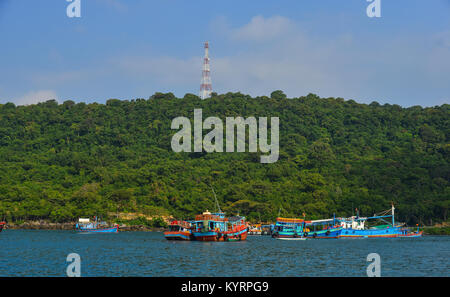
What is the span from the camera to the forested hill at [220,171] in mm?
125938

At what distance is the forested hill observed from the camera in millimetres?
125938

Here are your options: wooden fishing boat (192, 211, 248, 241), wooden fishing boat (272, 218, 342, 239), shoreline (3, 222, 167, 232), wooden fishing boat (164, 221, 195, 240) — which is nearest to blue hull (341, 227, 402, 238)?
wooden fishing boat (272, 218, 342, 239)

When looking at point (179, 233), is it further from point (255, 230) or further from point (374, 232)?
point (374, 232)

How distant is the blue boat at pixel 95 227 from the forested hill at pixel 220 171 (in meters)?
8.23

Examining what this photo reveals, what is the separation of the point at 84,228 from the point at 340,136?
112158 mm

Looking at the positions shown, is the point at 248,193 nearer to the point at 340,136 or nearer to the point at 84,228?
the point at 84,228

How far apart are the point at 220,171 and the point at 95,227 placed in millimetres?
48417

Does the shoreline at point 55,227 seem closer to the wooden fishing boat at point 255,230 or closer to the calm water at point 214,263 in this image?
the wooden fishing boat at point 255,230

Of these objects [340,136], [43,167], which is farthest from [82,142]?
[340,136]

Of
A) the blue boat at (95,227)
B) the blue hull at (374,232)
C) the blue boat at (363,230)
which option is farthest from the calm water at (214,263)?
the blue boat at (95,227)

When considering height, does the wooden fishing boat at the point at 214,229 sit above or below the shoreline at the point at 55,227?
above

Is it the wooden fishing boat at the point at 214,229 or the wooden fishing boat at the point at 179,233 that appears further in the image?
the wooden fishing boat at the point at 179,233

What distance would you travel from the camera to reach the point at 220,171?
15150cm

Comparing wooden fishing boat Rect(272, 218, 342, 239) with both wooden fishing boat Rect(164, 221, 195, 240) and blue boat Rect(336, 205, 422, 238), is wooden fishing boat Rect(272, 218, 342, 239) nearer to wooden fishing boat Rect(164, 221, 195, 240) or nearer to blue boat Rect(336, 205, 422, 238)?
blue boat Rect(336, 205, 422, 238)
